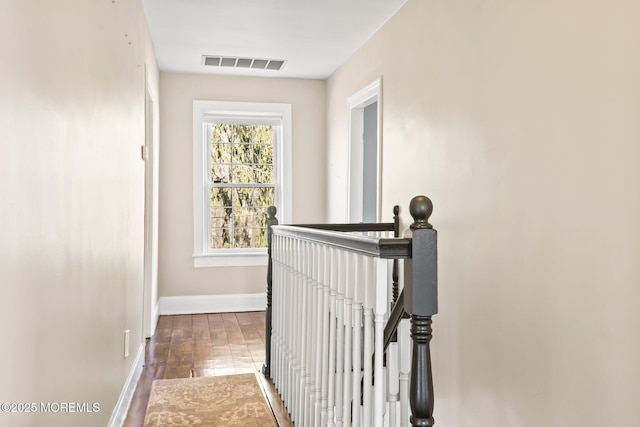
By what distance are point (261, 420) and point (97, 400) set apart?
1.01 meters

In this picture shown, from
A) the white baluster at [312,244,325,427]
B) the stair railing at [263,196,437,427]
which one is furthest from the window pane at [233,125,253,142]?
the white baluster at [312,244,325,427]

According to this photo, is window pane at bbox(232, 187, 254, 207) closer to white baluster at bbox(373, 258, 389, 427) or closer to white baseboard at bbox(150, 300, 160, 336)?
white baseboard at bbox(150, 300, 160, 336)

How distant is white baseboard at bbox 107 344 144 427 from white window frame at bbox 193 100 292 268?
200 cm

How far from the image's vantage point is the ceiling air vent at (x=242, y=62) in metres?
5.24

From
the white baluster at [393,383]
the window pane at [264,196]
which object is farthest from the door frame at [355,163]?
the white baluster at [393,383]

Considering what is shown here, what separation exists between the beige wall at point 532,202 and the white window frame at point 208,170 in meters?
2.64

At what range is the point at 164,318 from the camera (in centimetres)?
560

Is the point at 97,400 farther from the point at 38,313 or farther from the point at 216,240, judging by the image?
the point at 216,240

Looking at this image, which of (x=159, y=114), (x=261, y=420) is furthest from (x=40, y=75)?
(x=159, y=114)

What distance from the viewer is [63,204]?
164cm

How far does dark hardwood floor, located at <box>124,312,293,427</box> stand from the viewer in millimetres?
3377

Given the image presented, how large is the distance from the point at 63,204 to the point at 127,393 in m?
1.90

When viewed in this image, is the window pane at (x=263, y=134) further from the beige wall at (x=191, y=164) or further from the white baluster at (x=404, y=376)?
the white baluster at (x=404, y=376)

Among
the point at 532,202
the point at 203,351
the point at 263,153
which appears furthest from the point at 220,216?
the point at 532,202
